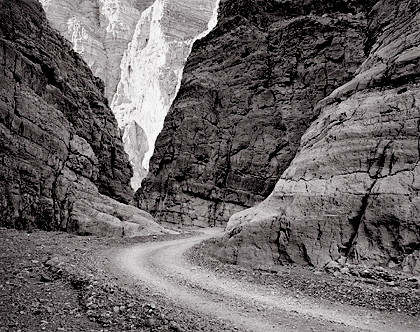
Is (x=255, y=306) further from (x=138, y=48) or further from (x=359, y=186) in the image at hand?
(x=138, y=48)

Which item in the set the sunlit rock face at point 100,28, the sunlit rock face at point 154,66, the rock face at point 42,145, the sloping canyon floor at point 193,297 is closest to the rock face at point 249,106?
the rock face at point 42,145

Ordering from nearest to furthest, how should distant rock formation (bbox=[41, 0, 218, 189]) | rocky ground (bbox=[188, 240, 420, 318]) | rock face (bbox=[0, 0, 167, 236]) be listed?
rocky ground (bbox=[188, 240, 420, 318])
rock face (bbox=[0, 0, 167, 236])
distant rock formation (bbox=[41, 0, 218, 189])

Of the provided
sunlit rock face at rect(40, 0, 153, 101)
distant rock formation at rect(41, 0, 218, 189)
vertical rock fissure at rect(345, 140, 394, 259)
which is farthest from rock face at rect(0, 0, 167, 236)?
sunlit rock face at rect(40, 0, 153, 101)

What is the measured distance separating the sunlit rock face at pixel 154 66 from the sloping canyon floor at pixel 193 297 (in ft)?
259

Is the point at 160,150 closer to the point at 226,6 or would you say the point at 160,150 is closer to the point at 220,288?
the point at 226,6

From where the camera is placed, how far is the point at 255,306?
29.4ft

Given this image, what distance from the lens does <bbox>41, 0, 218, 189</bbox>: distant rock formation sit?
95.4 metres

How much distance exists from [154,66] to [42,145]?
84179 mm

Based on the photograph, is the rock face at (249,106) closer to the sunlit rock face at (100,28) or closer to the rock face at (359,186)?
the rock face at (359,186)

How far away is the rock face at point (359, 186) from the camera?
445 inches

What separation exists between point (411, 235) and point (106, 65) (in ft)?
451

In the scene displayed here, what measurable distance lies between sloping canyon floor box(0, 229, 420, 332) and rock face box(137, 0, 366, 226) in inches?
1248

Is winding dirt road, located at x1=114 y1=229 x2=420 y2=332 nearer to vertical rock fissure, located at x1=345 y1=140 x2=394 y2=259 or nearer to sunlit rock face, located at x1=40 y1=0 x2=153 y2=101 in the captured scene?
vertical rock fissure, located at x1=345 y1=140 x2=394 y2=259

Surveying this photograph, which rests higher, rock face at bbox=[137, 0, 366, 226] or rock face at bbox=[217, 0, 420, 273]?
rock face at bbox=[137, 0, 366, 226]
